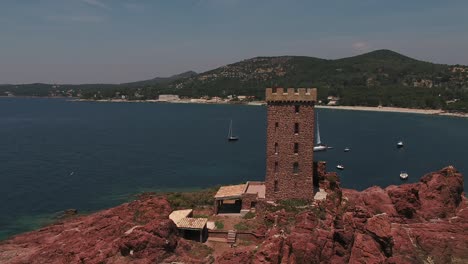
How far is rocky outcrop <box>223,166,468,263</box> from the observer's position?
118 feet

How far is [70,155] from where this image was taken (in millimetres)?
116250

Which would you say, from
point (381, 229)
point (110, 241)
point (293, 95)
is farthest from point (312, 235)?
point (110, 241)

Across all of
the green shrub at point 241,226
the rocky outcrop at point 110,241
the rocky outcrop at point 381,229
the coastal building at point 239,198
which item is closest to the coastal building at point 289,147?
the coastal building at point 239,198

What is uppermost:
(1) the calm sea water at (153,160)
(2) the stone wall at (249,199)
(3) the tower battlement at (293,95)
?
(3) the tower battlement at (293,95)

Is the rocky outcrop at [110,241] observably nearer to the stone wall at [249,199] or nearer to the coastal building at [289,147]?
the stone wall at [249,199]

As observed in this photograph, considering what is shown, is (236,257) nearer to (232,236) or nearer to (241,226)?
(232,236)

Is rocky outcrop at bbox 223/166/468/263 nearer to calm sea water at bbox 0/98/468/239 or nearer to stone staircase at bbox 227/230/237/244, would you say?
stone staircase at bbox 227/230/237/244

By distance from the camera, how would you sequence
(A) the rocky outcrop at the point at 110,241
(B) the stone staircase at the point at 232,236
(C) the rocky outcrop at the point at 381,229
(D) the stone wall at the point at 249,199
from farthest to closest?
(D) the stone wall at the point at 249,199, (B) the stone staircase at the point at 232,236, (A) the rocky outcrop at the point at 110,241, (C) the rocky outcrop at the point at 381,229

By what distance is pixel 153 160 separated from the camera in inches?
4377

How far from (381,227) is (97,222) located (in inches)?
1255

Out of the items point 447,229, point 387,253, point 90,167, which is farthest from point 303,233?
point 90,167

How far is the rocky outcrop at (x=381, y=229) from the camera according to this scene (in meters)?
35.9

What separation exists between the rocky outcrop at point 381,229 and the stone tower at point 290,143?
3146 millimetres

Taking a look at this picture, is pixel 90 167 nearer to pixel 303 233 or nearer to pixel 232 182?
pixel 232 182
